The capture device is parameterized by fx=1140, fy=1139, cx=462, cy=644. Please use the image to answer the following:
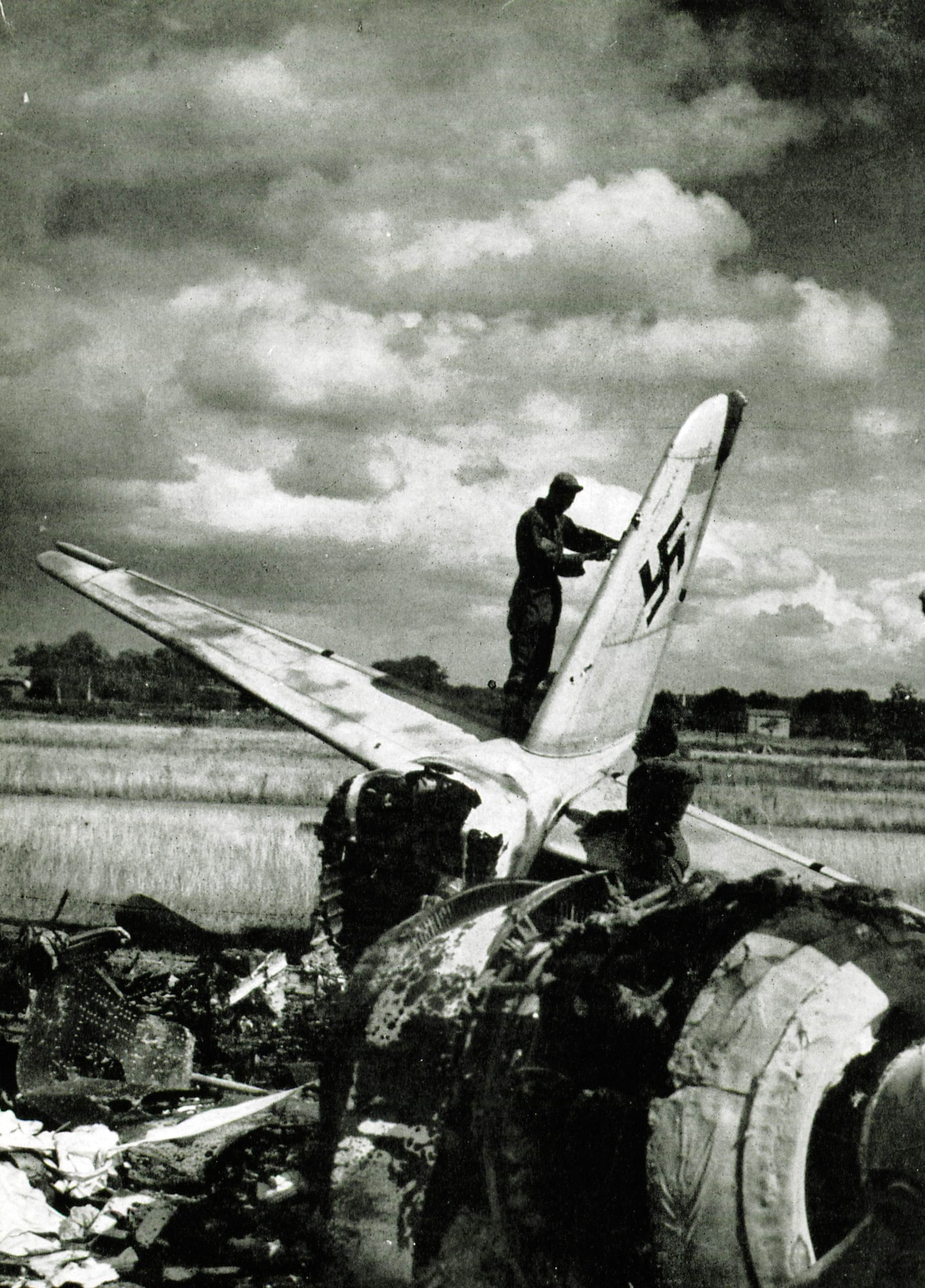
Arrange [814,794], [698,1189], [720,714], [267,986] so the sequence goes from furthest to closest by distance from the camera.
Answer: [720,714] → [814,794] → [267,986] → [698,1189]

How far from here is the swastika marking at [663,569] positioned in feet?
31.4

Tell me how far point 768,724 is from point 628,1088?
120 feet

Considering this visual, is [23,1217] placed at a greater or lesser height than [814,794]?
lesser

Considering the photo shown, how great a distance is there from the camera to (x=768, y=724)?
38094mm

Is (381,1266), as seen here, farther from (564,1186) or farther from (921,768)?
(921,768)

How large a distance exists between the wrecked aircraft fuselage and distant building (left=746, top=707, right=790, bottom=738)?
35.4 meters

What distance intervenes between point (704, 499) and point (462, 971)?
787cm

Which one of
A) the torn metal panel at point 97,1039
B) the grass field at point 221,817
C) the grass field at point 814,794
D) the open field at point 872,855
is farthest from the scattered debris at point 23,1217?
the grass field at point 814,794

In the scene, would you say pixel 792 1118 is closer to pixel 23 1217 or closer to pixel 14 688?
pixel 23 1217

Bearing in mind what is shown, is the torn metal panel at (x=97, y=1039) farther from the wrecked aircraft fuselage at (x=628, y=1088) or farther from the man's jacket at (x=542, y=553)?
the man's jacket at (x=542, y=553)

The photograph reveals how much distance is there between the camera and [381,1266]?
10.1 feet

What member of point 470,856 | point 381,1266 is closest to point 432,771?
point 470,856

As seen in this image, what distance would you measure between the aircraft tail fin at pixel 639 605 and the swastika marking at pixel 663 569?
11 mm

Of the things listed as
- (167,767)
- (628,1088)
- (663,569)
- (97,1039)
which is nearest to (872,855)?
(663,569)
